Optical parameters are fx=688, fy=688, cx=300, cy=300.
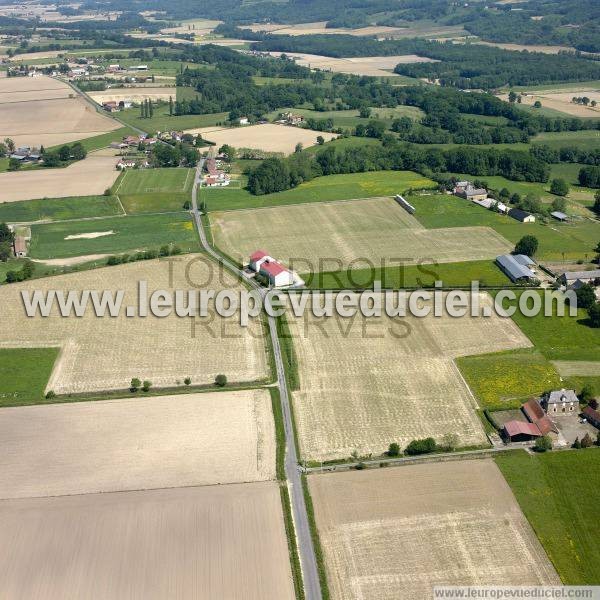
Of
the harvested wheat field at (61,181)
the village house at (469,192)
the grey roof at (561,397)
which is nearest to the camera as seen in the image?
the grey roof at (561,397)

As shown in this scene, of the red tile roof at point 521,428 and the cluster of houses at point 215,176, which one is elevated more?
the cluster of houses at point 215,176

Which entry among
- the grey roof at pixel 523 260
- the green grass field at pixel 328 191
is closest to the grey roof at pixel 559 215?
the grey roof at pixel 523 260

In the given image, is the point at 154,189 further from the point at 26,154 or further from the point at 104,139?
the point at 104,139

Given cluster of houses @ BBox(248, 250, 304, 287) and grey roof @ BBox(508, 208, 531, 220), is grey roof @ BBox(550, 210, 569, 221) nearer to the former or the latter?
grey roof @ BBox(508, 208, 531, 220)

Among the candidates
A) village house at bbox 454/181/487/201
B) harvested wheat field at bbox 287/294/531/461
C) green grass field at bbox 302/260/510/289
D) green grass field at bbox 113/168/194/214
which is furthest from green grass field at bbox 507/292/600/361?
green grass field at bbox 113/168/194/214

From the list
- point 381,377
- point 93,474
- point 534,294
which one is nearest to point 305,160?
point 534,294

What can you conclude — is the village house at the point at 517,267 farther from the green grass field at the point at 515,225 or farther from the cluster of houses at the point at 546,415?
the cluster of houses at the point at 546,415
